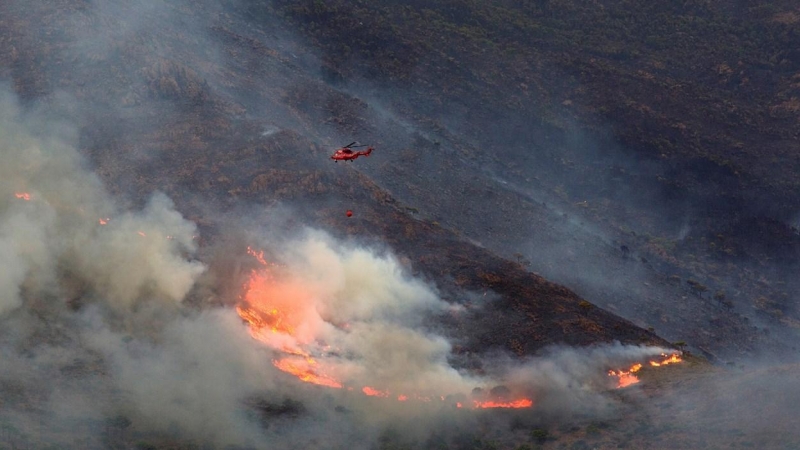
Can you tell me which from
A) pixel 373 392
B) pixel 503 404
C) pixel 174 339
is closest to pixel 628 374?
pixel 503 404

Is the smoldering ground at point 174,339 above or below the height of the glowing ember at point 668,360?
below

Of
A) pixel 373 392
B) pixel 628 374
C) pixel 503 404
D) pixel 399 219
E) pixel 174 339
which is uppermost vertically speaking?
pixel 628 374

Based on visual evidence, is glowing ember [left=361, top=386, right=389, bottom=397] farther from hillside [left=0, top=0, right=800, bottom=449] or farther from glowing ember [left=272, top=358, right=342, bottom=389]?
glowing ember [left=272, top=358, right=342, bottom=389]

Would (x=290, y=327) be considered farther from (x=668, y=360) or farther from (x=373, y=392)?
(x=668, y=360)

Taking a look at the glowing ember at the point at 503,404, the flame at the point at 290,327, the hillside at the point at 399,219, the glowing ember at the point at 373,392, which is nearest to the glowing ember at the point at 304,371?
the flame at the point at 290,327

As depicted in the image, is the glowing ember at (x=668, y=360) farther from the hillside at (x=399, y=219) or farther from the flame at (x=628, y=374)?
the hillside at (x=399, y=219)

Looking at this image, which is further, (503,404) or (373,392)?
(373,392)
